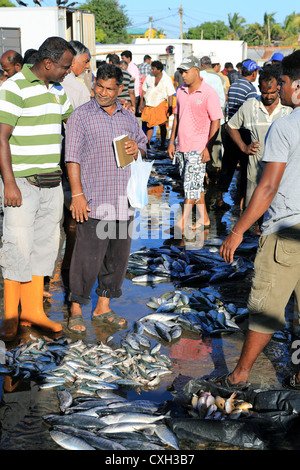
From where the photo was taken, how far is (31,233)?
492 cm

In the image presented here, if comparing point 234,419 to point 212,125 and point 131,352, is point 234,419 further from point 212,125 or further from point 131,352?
point 212,125

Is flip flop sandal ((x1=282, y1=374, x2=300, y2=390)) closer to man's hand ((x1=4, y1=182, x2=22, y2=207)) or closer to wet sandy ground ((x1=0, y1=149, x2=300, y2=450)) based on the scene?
wet sandy ground ((x1=0, y1=149, x2=300, y2=450))

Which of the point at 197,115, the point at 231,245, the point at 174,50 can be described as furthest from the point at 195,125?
the point at 174,50

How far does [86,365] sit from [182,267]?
275 centimetres

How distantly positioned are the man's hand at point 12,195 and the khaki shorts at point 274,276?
209 centimetres

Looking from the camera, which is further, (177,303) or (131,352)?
(177,303)

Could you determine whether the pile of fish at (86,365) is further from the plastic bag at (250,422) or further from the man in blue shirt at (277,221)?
the man in blue shirt at (277,221)

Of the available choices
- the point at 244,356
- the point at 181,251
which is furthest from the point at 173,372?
the point at 181,251

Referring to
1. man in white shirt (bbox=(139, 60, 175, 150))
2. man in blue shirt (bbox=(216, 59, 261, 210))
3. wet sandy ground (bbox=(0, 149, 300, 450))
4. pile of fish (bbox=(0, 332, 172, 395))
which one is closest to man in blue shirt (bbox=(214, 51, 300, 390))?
wet sandy ground (bbox=(0, 149, 300, 450))

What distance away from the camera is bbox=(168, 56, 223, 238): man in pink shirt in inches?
311

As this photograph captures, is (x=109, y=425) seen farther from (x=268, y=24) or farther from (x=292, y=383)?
(x=268, y=24)

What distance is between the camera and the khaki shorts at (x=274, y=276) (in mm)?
3682

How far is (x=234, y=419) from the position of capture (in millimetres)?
3586

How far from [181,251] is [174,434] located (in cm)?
424
